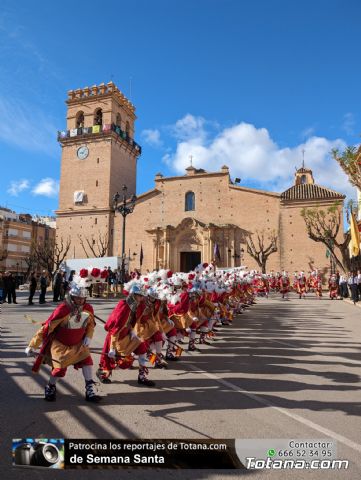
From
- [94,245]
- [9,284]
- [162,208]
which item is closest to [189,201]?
[162,208]

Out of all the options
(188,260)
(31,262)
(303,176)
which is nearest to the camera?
(188,260)

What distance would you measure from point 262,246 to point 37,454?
31502 millimetres

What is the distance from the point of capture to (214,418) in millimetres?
4137

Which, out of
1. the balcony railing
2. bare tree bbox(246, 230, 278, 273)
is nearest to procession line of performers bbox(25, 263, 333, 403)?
bare tree bbox(246, 230, 278, 273)

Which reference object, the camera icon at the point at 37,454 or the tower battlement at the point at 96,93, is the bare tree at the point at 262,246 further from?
the camera icon at the point at 37,454

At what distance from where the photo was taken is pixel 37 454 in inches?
117

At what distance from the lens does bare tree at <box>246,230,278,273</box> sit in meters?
32.4

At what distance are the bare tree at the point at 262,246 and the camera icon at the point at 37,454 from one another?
30.1 m

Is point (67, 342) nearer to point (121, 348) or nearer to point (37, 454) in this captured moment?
point (121, 348)

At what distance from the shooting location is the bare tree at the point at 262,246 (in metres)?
32.4

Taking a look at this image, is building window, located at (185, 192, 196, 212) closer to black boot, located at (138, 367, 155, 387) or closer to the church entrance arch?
the church entrance arch

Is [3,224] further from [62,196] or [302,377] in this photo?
[302,377]

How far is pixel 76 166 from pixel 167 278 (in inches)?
1413

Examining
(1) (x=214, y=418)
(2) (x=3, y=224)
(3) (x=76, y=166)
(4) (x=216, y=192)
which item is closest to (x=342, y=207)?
(4) (x=216, y=192)
